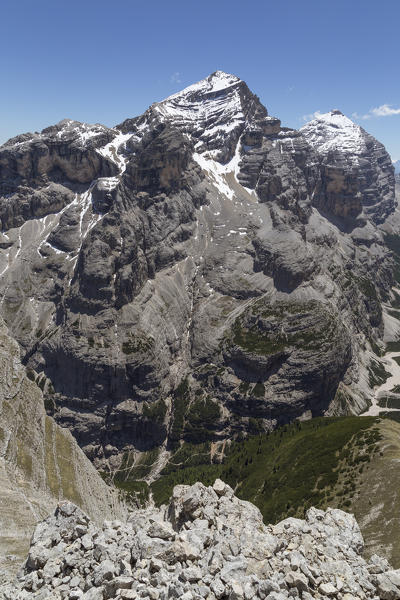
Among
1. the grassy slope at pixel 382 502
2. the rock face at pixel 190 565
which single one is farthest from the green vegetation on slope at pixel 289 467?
the rock face at pixel 190 565

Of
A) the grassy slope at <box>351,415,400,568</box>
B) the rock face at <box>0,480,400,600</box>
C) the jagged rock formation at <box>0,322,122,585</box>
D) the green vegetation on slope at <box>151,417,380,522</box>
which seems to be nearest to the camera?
the rock face at <box>0,480,400,600</box>

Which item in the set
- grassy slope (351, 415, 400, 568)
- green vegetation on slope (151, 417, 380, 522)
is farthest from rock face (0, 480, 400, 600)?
green vegetation on slope (151, 417, 380, 522)

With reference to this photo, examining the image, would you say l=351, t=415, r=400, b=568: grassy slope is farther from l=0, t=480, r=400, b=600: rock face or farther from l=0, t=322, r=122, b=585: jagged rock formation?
l=0, t=322, r=122, b=585: jagged rock formation

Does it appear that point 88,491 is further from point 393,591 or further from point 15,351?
point 393,591

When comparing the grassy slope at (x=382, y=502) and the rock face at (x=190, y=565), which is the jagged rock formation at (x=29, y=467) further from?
the grassy slope at (x=382, y=502)

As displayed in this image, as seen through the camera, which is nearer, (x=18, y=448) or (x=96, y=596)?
(x=96, y=596)

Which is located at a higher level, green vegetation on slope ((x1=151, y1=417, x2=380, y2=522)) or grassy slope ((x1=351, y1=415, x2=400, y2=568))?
grassy slope ((x1=351, y1=415, x2=400, y2=568))

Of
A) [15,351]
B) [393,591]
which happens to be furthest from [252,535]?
[15,351]
